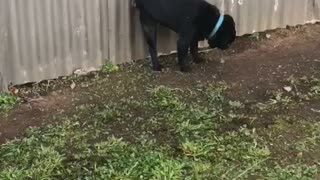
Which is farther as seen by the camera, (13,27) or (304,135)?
(13,27)

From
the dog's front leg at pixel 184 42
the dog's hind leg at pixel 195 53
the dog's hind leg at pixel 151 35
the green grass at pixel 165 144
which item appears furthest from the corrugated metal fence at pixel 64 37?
the green grass at pixel 165 144

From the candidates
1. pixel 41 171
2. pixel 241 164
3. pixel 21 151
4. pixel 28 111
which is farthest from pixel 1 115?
pixel 241 164

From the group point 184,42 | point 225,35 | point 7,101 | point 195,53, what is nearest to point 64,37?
point 7,101

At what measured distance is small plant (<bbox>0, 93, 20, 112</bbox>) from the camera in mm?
5474

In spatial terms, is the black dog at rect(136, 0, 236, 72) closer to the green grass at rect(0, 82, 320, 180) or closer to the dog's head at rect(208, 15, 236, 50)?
the dog's head at rect(208, 15, 236, 50)

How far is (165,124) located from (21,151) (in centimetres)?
115

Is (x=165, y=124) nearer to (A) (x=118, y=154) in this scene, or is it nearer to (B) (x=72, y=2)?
(A) (x=118, y=154)

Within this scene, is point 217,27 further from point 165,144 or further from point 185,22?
point 165,144

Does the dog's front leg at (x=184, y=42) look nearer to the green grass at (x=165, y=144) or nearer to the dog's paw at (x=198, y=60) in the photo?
the dog's paw at (x=198, y=60)

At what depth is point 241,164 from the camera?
4.57 meters

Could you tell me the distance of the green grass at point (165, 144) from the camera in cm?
443

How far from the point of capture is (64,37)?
19.6 ft

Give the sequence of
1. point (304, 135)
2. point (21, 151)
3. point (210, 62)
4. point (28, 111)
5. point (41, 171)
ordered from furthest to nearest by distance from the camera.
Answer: point (210, 62) → point (28, 111) → point (304, 135) → point (21, 151) → point (41, 171)

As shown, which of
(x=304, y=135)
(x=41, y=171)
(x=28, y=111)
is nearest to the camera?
(x=41, y=171)
